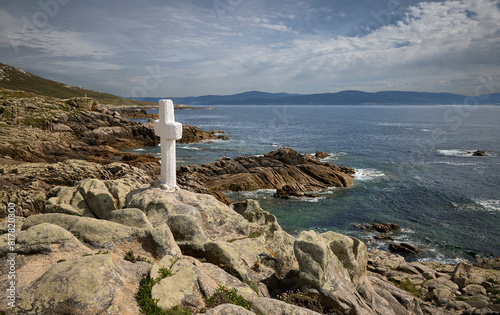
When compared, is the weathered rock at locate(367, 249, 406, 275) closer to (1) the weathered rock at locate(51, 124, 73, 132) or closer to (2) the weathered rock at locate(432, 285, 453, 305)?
(2) the weathered rock at locate(432, 285, 453, 305)

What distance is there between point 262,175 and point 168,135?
97.7 feet

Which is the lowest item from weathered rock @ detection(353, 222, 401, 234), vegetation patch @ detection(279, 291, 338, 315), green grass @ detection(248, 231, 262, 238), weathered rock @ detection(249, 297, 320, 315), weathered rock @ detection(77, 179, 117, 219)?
weathered rock @ detection(353, 222, 401, 234)

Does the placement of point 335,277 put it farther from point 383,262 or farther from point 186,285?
point 383,262

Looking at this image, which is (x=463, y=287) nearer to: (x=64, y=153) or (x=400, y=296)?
(x=400, y=296)

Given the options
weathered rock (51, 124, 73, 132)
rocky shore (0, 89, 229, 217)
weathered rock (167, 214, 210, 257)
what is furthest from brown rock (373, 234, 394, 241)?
weathered rock (51, 124, 73, 132)

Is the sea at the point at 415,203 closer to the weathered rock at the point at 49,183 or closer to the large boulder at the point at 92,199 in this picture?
the weathered rock at the point at 49,183

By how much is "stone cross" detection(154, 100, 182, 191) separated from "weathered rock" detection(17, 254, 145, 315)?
7552 millimetres

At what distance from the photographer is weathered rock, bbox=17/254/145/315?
6.77m

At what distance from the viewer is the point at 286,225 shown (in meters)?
30.8

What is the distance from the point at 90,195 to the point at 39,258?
6.23 metres

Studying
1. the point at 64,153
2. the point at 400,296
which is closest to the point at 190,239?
the point at 400,296

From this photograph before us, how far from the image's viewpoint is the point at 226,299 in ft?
27.5

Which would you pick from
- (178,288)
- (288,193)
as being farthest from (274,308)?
(288,193)

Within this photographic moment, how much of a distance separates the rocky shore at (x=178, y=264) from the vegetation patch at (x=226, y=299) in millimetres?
29
